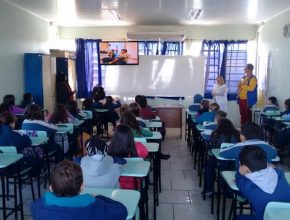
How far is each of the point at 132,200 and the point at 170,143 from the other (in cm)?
Answer: 536

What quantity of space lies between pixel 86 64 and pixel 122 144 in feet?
23.4

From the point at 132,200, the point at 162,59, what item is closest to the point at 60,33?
the point at 162,59

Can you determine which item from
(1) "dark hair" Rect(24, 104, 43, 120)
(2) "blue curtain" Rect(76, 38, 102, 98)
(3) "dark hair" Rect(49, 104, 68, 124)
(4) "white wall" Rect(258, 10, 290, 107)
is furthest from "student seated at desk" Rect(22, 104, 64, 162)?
(2) "blue curtain" Rect(76, 38, 102, 98)

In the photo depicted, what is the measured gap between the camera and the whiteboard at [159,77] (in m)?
9.60

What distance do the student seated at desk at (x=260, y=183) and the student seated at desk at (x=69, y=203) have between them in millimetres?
919

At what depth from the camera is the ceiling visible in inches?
257

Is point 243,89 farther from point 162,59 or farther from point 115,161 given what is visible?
point 115,161

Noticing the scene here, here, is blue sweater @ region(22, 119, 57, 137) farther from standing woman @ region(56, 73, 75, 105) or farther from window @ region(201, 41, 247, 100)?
window @ region(201, 41, 247, 100)

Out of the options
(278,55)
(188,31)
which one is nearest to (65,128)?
(278,55)

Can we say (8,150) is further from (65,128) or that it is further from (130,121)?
(65,128)

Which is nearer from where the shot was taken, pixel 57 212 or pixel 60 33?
pixel 57 212

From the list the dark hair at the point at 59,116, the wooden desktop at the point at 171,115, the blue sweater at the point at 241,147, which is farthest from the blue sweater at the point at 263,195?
the wooden desktop at the point at 171,115

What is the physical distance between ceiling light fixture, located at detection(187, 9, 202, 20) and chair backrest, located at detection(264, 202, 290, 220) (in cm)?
597

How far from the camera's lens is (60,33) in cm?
996
